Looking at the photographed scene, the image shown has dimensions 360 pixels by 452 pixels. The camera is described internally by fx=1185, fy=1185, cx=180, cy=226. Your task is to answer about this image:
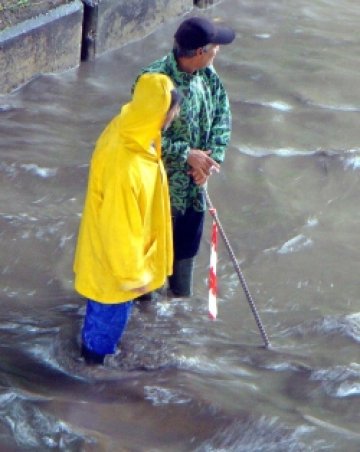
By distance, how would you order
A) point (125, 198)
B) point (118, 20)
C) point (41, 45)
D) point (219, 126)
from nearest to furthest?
point (125, 198)
point (219, 126)
point (41, 45)
point (118, 20)

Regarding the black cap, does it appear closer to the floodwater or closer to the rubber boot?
the rubber boot

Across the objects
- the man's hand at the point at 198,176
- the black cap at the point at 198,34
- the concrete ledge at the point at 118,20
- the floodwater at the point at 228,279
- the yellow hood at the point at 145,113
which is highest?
the black cap at the point at 198,34

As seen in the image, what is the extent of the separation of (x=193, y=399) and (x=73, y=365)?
699 mm

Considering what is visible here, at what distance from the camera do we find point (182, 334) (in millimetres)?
5863

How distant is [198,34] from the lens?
5.23 m

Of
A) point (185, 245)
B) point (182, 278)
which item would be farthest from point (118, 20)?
point (185, 245)

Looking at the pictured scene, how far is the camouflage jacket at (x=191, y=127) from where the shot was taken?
547cm

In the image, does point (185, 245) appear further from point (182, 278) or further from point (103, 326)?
point (103, 326)

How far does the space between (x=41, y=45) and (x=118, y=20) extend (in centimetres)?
105

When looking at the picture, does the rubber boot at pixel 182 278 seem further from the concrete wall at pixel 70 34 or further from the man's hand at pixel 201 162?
the concrete wall at pixel 70 34

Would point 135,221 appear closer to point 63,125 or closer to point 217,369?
point 217,369

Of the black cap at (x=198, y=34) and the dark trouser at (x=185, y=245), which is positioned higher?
the black cap at (x=198, y=34)

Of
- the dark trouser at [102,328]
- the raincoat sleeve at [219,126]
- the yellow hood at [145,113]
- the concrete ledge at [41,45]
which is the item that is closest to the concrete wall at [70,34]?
the concrete ledge at [41,45]

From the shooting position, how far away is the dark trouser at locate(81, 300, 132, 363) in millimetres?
5262
